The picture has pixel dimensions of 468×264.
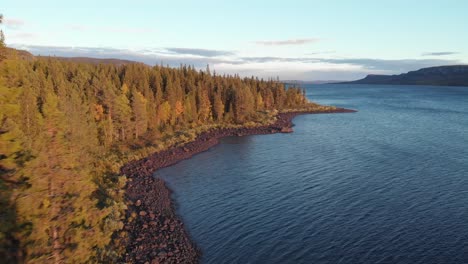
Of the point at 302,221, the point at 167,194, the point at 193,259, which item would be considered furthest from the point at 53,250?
the point at 167,194

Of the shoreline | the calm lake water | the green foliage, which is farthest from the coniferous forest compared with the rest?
the calm lake water

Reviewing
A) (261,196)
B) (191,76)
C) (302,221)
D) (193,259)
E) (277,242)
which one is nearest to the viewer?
(193,259)

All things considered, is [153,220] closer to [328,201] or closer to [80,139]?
[80,139]

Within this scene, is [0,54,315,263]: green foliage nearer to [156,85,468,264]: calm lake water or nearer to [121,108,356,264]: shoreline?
[121,108,356,264]: shoreline

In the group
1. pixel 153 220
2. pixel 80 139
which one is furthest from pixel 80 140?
pixel 153 220

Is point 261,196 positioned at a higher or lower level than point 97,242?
lower

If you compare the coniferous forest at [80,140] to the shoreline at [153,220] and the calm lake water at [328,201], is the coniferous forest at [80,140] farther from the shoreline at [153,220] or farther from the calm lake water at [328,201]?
the calm lake water at [328,201]

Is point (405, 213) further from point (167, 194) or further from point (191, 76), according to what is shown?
point (191, 76)
